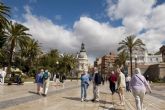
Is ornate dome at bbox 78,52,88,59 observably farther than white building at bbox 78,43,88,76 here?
Yes

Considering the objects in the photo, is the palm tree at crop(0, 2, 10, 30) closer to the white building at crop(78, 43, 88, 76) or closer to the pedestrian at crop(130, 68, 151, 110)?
the pedestrian at crop(130, 68, 151, 110)

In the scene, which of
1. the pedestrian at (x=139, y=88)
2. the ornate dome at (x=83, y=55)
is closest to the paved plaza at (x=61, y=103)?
the pedestrian at (x=139, y=88)

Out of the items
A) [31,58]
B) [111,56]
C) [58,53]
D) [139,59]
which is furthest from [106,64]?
[31,58]

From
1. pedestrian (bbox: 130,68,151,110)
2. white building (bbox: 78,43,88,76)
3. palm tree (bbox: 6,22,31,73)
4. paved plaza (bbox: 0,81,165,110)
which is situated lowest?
paved plaza (bbox: 0,81,165,110)

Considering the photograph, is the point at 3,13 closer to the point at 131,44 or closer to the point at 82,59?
the point at 131,44

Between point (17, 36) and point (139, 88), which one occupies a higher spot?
point (17, 36)

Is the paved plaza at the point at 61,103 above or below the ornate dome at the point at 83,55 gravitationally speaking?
below

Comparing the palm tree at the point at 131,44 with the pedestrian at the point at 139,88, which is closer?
the pedestrian at the point at 139,88

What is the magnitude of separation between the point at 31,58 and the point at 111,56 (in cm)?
10186

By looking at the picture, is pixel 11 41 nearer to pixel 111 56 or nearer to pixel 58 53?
pixel 58 53

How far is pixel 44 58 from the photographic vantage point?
3661 inches

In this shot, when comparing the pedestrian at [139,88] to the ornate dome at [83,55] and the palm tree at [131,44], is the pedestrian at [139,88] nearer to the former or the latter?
the palm tree at [131,44]

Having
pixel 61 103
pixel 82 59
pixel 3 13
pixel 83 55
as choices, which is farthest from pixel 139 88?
pixel 83 55

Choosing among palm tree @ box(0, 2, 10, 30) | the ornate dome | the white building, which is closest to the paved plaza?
palm tree @ box(0, 2, 10, 30)
